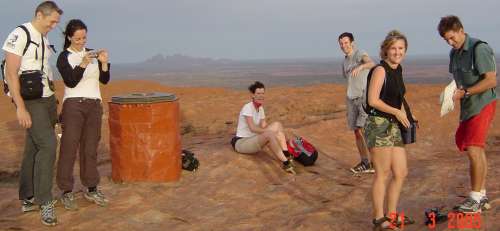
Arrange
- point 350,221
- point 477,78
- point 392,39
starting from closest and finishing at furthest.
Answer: point 392,39, point 477,78, point 350,221

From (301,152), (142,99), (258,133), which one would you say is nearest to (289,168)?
(301,152)

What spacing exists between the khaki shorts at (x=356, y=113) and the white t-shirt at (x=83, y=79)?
3.11m

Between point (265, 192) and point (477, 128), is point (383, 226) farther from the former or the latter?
point (265, 192)

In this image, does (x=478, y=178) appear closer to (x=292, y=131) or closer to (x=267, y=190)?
(x=267, y=190)

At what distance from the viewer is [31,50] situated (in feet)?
15.6

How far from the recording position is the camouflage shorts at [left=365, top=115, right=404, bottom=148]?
13.6 ft

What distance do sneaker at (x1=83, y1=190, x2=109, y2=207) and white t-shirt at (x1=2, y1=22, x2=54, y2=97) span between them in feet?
4.08

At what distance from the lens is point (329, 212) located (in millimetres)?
5266

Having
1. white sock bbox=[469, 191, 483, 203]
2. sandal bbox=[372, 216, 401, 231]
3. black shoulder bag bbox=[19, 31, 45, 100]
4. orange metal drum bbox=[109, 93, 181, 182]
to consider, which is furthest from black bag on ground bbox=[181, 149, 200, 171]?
white sock bbox=[469, 191, 483, 203]

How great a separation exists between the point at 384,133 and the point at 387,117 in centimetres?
13

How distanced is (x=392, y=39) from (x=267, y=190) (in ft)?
9.42

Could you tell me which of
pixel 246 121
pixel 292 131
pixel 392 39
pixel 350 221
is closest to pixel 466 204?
pixel 350 221

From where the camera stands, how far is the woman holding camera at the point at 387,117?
407cm

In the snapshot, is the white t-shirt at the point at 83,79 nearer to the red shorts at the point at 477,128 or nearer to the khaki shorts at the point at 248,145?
the khaki shorts at the point at 248,145
